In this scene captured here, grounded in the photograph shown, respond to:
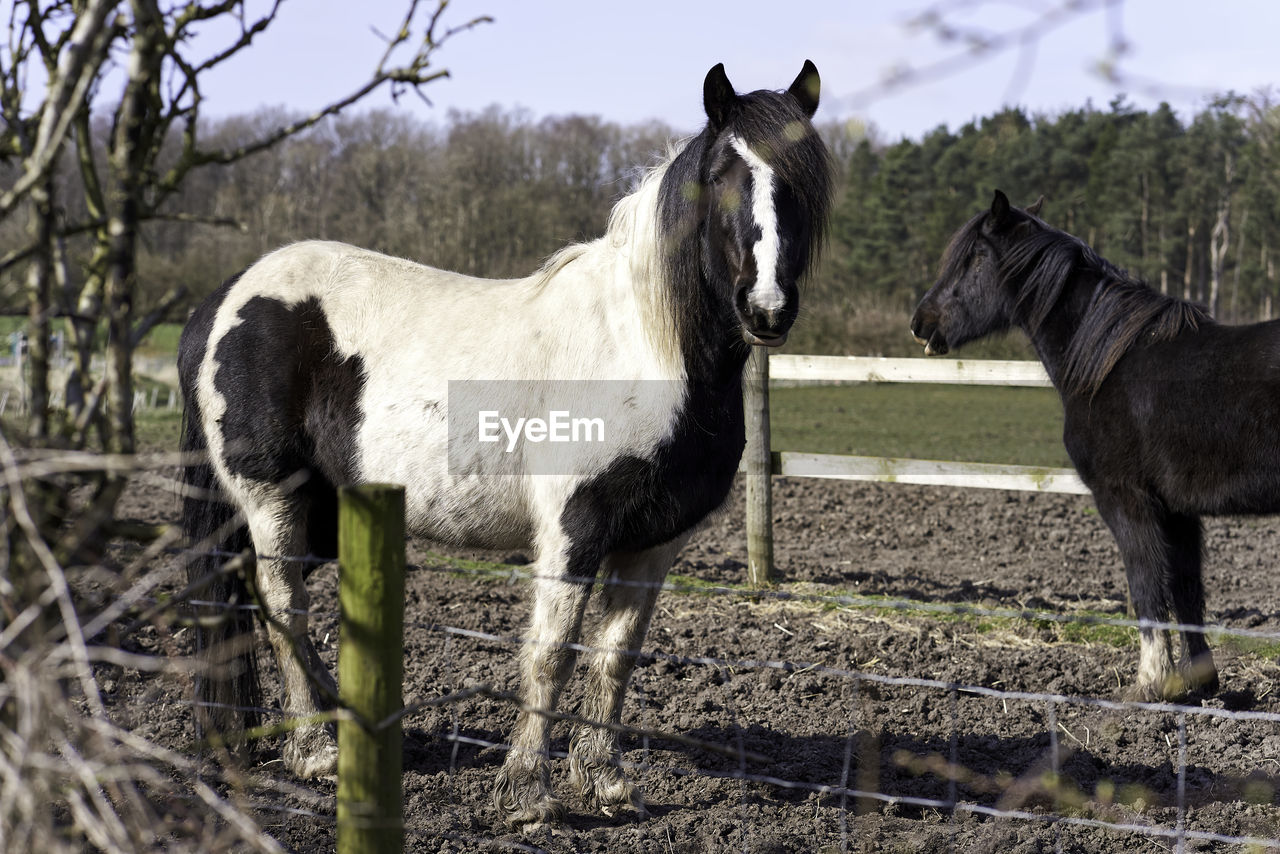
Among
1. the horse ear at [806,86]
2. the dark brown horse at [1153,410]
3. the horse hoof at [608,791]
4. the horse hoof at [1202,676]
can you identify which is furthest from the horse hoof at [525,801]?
the horse hoof at [1202,676]

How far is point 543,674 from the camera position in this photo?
10.2 ft

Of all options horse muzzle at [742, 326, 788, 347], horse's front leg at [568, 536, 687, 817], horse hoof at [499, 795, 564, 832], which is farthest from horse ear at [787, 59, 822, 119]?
horse hoof at [499, 795, 564, 832]

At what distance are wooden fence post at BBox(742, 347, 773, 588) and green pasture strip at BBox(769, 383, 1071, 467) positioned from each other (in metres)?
5.66

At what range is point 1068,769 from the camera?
347 cm

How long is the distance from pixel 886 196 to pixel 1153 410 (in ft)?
128

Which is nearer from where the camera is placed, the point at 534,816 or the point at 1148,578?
the point at 534,816

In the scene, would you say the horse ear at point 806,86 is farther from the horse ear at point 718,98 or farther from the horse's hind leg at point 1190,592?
the horse's hind leg at point 1190,592

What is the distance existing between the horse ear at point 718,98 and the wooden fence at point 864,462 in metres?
2.90

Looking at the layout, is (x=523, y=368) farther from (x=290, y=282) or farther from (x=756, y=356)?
(x=756, y=356)

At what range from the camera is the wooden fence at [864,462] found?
603 centimetres

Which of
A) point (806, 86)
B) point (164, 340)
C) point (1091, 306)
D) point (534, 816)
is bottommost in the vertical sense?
point (534, 816)

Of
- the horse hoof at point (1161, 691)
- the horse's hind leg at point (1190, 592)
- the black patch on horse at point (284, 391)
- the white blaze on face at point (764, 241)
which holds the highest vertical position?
the white blaze on face at point (764, 241)

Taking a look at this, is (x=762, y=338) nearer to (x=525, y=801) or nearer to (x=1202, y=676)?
(x=525, y=801)

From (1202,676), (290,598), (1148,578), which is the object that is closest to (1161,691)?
(1202,676)
